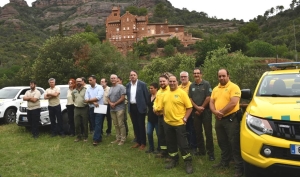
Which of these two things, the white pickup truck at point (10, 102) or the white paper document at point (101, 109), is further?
the white pickup truck at point (10, 102)

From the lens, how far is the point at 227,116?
194 inches

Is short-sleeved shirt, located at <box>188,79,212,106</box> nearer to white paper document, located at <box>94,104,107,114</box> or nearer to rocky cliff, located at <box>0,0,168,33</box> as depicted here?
white paper document, located at <box>94,104,107,114</box>

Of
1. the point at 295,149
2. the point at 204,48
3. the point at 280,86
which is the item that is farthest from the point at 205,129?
the point at 204,48

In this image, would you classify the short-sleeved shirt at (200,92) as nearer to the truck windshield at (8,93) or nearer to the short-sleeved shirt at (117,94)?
the short-sleeved shirt at (117,94)

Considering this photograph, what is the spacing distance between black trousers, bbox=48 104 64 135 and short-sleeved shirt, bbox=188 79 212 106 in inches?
181

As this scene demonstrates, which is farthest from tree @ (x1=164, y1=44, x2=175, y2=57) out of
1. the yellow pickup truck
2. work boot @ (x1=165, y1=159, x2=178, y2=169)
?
the yellow pickup truck

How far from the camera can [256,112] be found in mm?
3896

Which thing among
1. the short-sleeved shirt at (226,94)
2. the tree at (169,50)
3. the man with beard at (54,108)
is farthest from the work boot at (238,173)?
the tree at (169,50)

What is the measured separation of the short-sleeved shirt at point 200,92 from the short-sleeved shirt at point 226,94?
685mm

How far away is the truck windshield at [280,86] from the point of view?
447cm

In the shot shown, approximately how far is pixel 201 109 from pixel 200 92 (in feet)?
1.22

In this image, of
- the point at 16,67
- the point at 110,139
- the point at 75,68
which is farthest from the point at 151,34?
the point at 110,139

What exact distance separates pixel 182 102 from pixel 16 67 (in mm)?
51966

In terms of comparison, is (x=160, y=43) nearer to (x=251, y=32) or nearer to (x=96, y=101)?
(x=251, y=32)
